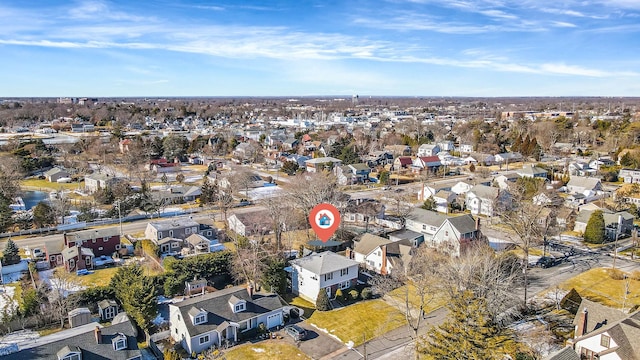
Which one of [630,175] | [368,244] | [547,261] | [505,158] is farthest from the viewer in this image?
[505,158]

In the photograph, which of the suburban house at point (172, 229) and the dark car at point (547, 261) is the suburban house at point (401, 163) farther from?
the suburban house at point (172, 229)

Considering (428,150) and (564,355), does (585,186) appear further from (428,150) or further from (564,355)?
(564,355)

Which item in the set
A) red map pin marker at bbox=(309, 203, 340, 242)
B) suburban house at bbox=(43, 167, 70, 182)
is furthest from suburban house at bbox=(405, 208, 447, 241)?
suburban house at bbox=(43, 167, 70, 182)

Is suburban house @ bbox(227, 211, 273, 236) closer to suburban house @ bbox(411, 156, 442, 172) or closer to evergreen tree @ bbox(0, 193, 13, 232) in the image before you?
evergreen tree @ bbox(0, 193, 13, 232)

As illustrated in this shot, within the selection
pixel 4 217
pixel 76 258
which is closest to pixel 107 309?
pixel 76 258

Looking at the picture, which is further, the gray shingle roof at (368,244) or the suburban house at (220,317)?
the gray shingle roof at (368,244)

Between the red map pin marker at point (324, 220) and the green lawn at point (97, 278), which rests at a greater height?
the red map pin marker at point (324, 220)

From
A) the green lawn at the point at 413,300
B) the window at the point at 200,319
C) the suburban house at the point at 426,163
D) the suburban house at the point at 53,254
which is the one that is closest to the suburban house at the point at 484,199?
the suburban house at the point at 426,163
